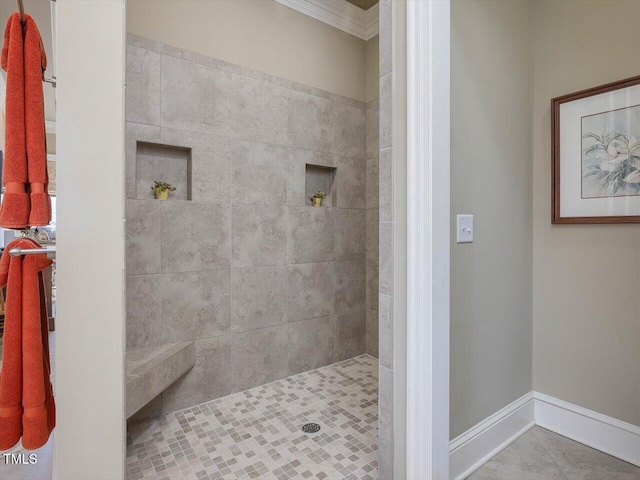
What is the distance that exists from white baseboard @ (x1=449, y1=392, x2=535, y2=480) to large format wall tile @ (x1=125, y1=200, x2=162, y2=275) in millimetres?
1896

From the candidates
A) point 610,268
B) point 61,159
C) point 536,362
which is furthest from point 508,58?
point 61,159

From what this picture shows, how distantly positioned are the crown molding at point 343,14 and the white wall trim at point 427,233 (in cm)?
186

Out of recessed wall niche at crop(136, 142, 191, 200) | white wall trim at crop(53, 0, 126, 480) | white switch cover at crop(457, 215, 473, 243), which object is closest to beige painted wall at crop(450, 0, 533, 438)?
white switch cover at crop(457, 215, 473, 243)

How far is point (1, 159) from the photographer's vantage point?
43.3 inches

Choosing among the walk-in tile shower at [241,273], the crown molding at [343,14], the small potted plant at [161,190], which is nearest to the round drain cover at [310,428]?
the walk-in tile shower at [241,273]

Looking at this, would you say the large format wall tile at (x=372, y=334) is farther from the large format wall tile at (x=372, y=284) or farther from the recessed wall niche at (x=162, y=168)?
the recessed wall niche at (x=162, y=168)

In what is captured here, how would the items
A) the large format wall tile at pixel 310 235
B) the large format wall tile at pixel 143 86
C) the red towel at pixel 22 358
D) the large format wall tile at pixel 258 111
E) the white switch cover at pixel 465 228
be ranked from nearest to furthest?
the red towel at pixel 22 358 < the white switch cover at pixel 465 228 < the large format wall tile at pixel 143 86 < the large format wall tile at pixel 258 111 < the large format wall tile at pixel 310 235

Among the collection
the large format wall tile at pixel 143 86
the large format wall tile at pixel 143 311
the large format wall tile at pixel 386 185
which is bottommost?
the large format wall tile at pixel 143 311

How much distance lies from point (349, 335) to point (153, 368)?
1.72 meters

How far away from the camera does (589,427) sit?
180cm

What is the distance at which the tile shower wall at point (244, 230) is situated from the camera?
7.04 ft

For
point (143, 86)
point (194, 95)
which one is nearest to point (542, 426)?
point (194, 95)

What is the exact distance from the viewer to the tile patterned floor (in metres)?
1.58

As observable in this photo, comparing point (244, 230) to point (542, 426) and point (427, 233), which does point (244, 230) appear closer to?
point (427, 233)
